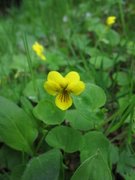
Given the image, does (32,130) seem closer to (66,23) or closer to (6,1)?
(66,23)

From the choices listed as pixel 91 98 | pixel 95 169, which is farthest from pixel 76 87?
pixel 95 169

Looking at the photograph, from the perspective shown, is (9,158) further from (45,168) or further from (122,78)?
(122,78)

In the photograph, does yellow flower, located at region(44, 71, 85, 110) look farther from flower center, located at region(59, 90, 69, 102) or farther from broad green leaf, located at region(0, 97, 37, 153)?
broad green leaf, located at region(0, 97, 37, 153)

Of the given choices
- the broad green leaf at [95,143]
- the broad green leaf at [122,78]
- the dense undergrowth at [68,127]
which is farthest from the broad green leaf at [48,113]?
the broad green leaf at [122,78]

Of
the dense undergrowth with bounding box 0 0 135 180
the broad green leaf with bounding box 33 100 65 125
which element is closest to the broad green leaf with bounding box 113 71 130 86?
the dense undergrowth with bounding box 0 0 135 180

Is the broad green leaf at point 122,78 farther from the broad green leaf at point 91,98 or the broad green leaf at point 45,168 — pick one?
the broad green leaf at point 45,168
